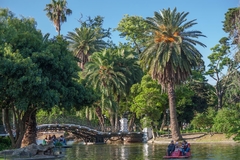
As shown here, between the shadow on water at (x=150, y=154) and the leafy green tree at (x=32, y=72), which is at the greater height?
the leafy green tree at (x=32, y=72)

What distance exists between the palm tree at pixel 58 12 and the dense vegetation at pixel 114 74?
0.21 meters

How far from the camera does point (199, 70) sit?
282ft

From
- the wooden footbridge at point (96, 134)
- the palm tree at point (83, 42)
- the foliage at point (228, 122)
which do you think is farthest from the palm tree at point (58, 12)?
the foliage at point (228, 122)

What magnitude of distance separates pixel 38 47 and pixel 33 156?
8920 mm

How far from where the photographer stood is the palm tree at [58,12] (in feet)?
269

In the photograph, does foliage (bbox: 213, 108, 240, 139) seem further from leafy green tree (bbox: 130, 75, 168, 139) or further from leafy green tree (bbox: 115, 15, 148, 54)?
leafy green tree (bbox: 115, 15, 148, 54)

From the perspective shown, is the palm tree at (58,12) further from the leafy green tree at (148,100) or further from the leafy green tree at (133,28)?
the leafy green tree at (148,100)

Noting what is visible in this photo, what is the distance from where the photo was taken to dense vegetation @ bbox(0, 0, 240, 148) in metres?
30.8

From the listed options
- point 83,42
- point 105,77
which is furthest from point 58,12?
point 105,77

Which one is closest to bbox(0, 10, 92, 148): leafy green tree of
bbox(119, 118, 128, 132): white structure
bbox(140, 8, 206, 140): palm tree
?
bbox(140, 8, 206, 140): palm tree

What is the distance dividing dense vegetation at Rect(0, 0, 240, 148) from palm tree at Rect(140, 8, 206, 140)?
0.12 metres

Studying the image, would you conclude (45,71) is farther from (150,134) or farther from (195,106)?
(195,106)

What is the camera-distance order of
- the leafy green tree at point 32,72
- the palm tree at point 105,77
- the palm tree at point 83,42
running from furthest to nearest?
the palm tree at point 83,42, the palm tree at point 105,77, the leafy green tree at point 32,72

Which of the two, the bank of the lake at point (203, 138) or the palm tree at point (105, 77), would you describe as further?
the palm tree at point (105, 77)
